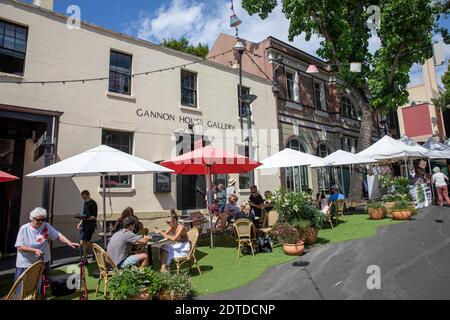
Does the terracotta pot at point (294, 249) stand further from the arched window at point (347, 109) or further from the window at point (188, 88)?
the arched window at point (347, 109)

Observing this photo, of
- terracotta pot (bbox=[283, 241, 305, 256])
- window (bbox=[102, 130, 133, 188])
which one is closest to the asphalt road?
terracotta pot (bbox=[283, 241, 305, 256])

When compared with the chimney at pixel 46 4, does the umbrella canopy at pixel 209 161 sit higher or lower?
lower

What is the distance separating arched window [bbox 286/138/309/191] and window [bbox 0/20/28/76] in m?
12.6

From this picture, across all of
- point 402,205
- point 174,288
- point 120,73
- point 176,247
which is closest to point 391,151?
point 402,205

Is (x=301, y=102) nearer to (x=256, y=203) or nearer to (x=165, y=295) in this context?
(x=256, y=203)

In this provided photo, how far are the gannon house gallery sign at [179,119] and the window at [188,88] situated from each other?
72 cm

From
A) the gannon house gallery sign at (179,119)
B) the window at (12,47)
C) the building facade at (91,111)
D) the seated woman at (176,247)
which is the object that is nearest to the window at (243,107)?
the gannon house gallery sign at (179,119)

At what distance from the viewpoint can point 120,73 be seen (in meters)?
11.3

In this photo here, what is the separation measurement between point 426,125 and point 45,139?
3388 centimetres

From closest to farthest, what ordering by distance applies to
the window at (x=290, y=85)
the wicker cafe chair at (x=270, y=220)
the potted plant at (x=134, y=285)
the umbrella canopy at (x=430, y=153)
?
the potted plant at (x=134, y=285) → the wicker cafe chair at (x=270, y=220) → the umbrella canopy at (x=430, y=153) → the window at (x=290, y=85)

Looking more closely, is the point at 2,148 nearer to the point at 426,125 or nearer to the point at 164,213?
the point at 164,213

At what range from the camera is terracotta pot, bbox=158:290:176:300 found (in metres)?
4.38

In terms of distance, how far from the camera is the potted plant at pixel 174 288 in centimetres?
444

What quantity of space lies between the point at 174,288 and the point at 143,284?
529mm
